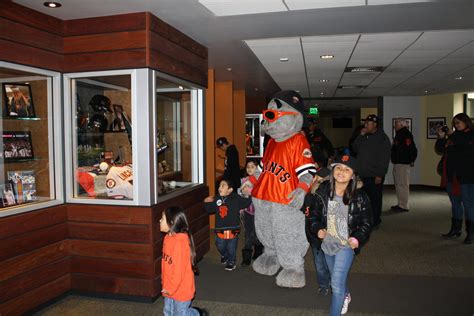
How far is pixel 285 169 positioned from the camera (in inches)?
165

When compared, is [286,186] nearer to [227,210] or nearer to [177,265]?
[227,210]

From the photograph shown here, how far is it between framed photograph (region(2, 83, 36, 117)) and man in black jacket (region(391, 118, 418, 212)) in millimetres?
6032

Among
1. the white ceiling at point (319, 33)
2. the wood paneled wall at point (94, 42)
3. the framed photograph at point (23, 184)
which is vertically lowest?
the framed photograph at point (23, 184)

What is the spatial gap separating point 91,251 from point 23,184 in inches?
32.8

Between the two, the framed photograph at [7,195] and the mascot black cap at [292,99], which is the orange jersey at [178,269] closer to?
the framed photograph at [7,195]

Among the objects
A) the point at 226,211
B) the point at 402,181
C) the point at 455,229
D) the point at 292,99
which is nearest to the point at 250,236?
the point at 226,211

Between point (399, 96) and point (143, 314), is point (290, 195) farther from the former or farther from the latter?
point (399, 96)

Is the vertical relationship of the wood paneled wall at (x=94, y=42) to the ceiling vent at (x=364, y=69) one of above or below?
below

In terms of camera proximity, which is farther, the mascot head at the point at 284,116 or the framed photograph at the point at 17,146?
the mascot head at the point at 284,116

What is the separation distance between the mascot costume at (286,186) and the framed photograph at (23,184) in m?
2.08

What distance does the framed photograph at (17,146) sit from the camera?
140 inches

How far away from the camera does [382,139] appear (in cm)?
624

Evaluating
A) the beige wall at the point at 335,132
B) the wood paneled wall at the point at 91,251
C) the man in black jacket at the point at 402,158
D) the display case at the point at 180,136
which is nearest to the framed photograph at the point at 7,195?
the wood paneled wall at the point at 91,251

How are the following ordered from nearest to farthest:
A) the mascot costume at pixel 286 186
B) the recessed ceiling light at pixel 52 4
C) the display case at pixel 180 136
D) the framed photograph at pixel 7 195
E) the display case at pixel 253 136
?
1. the recessed ceiling light at pixel 52 4
2. the framed photograph at pixel 7 195
3. the mascot costume at pixel 286 186
4. the display case at pixel 180 136
5. the display case at pixel 253 136
